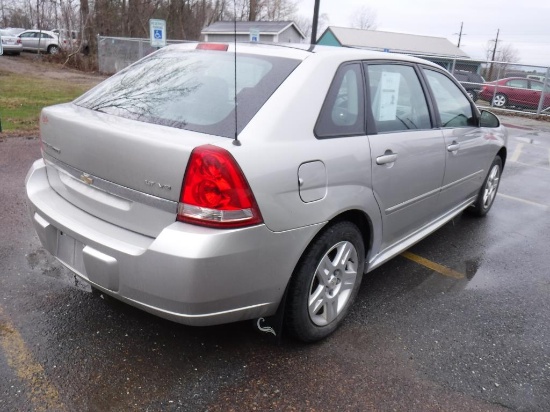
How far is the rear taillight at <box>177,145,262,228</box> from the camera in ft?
6.73

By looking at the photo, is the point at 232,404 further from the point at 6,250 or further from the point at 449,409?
the point at 6,250

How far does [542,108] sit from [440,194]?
608 inches

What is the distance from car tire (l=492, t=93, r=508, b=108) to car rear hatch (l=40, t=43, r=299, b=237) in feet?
58.6

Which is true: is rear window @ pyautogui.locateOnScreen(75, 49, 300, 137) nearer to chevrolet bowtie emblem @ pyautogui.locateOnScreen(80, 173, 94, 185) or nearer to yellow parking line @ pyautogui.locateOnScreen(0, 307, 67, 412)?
chevrolet bowtie emblem @ pyautogui.locateOnScreen(80, 173, 94, 185)

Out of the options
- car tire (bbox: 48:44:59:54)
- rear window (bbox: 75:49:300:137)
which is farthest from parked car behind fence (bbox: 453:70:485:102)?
car tire (bbox: 48:44:59:54)

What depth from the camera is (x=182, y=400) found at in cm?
222

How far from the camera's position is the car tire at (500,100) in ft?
58.9

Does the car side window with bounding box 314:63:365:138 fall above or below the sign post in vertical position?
below

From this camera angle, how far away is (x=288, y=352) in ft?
8.62

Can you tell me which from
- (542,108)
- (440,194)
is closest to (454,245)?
(440,194)

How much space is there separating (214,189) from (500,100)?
18.7 meters

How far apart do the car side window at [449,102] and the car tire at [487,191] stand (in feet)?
3.21

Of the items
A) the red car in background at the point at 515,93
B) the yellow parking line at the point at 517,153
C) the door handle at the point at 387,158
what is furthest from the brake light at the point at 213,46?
the red car in background at the point at 515,93

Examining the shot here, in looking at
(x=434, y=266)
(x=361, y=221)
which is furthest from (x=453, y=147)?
(x=361, y=221)
